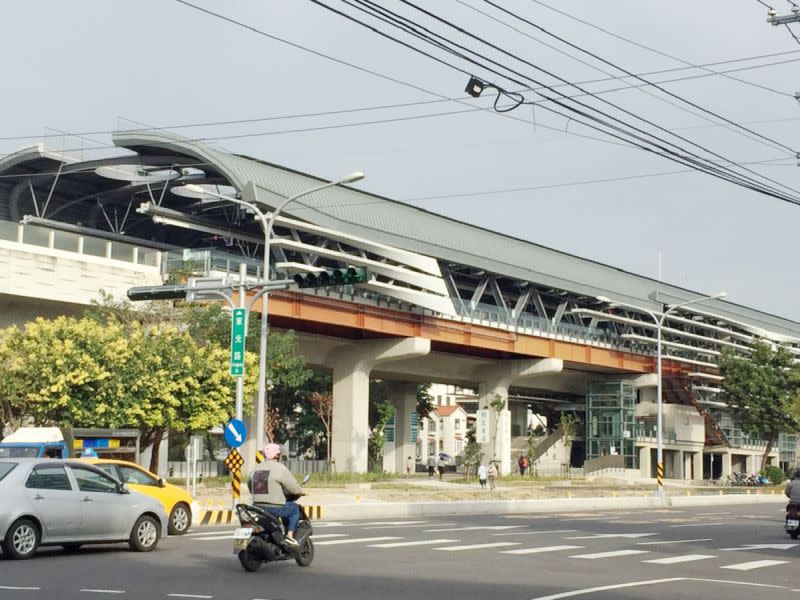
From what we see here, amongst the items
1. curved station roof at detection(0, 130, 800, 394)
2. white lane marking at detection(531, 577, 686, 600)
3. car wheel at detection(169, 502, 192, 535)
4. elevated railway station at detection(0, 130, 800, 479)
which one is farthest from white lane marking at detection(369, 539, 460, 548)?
curved station roof at detection(0, 130, 800, 394)

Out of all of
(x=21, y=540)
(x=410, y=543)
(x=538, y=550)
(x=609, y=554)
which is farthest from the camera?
(x=410, y=543)

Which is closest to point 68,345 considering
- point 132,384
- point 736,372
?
point 132,384

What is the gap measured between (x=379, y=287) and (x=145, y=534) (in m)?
42.3

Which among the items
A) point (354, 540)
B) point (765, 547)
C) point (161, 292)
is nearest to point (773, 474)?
point (765, 547)

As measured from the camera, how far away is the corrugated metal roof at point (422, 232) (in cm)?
5422

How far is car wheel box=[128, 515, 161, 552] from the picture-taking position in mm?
19047

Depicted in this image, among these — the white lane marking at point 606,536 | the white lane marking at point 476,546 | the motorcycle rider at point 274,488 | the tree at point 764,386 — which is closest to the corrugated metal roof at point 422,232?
the tree at point 764,386

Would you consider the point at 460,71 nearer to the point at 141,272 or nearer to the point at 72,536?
the point at 72,536

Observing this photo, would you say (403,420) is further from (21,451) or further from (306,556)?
(306,556)

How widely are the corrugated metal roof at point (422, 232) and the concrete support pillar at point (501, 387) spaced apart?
559 centimetres

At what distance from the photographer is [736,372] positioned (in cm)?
8938

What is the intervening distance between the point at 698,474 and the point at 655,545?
260 feet

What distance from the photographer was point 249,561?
629 inches

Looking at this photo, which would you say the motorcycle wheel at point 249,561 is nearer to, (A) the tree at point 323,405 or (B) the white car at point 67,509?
(B) the white car at point 67,509
